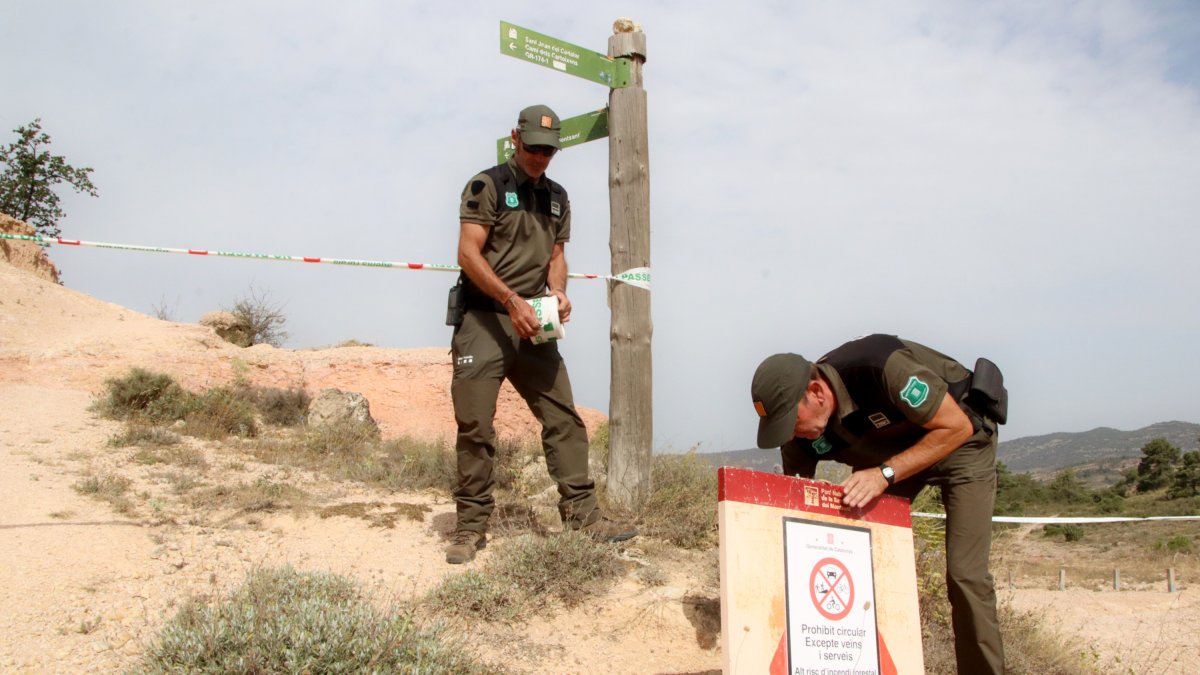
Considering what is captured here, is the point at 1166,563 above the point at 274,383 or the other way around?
the other way around

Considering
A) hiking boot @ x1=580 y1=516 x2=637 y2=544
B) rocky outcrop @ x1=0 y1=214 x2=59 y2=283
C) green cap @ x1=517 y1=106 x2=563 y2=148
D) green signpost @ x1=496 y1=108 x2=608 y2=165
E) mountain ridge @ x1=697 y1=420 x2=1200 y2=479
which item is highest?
rocky outcrop @ x1=0 y1=214 x2=59 y2=283

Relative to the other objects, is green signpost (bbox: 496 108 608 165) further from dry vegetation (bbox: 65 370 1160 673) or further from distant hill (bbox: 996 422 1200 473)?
distant hill (bbox: 996 422 1200 473)

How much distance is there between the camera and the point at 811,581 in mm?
3111

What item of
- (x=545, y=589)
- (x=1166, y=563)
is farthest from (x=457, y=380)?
(x=1166, y=563)

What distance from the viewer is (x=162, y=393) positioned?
25.2 ft

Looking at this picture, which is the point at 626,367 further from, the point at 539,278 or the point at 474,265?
the point at 474,265

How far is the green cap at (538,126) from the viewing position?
4512mm

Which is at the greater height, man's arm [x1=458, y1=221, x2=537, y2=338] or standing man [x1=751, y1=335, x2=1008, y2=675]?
man's arm [x1=458, y1=221, x2=537, y2=338]

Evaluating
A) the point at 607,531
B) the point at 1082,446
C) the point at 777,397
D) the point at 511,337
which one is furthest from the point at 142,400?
the point at 1082,446

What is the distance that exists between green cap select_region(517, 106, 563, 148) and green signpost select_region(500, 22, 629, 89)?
91 centimetres

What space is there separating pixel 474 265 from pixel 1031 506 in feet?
93.2

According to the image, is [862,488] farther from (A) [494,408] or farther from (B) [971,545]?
(A) [494,408]

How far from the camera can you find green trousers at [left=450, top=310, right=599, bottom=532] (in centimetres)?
445

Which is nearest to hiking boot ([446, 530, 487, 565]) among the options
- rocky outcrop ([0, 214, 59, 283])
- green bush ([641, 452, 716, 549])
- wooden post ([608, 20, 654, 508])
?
green bush ([641, 452, 716, 549])
